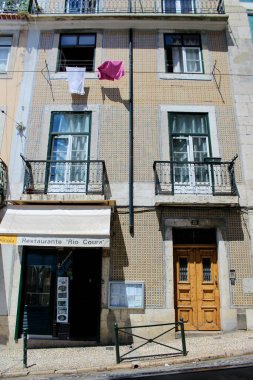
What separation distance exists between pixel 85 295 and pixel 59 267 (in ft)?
3.31

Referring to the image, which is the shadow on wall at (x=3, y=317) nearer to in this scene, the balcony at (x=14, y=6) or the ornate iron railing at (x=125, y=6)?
the balcony at (x=14, y=6)

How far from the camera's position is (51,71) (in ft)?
34.6

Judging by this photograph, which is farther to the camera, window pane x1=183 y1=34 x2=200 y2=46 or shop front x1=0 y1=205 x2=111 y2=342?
window pane x1=183 y1=34 x2=200 y2=46

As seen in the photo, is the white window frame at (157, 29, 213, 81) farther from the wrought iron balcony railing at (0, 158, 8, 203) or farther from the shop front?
the wrought iron balcony railing at (0, 158, 8, 203)

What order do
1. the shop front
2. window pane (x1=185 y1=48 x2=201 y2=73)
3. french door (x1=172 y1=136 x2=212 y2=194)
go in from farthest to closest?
window pane (x1=185 y1=48 x2=201 y2=73), french door (x1=172 y1=136 x2=212 y2=194), the shop front

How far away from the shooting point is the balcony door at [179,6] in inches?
453

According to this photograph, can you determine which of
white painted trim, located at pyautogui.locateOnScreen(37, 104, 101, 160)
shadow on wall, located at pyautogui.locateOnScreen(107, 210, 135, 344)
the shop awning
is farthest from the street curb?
white painted trim, located at pyautogui.locateOnScreen(37, 104, 101, 160)

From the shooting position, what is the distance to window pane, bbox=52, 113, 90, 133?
9.94 m

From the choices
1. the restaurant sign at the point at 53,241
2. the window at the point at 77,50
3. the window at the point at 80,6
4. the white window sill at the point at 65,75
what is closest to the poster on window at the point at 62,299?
the restaurant sign at the point at 53,241

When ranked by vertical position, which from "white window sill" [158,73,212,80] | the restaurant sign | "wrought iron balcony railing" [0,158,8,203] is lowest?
the restaurant sign

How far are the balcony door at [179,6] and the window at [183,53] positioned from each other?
3.75 ft

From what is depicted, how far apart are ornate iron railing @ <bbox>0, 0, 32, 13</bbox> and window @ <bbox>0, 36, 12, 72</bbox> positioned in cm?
98

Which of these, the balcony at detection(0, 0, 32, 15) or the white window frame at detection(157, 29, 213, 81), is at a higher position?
the balcony at detection(0, 0, 32, 15)

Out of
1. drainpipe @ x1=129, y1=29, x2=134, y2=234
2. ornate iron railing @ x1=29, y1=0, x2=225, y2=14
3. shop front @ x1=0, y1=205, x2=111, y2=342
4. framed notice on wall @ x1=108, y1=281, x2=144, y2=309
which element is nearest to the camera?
shop front @ x1=0, y1=205, x2=111, y2=342
